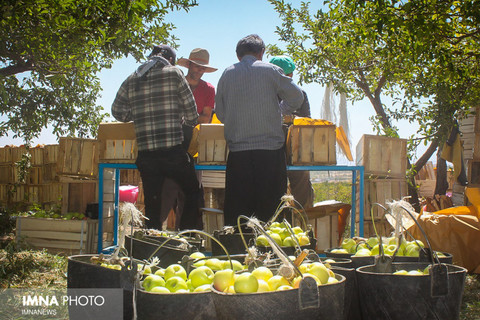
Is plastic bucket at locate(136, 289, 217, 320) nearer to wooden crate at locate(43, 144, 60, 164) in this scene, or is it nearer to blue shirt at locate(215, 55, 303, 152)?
blue shirt at locate(215, 55, 303, 152)

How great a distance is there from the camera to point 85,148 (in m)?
5.93

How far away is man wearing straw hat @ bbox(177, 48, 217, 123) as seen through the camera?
19.5 ft

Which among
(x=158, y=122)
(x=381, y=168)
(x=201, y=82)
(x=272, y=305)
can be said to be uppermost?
(x=201, y=82)

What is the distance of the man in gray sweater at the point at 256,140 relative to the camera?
13.3 ft

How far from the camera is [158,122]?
4398mm

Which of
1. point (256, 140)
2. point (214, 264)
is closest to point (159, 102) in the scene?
point (256, 140)

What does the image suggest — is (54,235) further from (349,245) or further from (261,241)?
(349,245)

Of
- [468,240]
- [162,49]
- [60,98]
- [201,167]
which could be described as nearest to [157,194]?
[201,167]

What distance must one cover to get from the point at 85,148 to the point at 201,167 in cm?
181

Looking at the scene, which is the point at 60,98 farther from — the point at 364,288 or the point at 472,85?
the point at 364,288

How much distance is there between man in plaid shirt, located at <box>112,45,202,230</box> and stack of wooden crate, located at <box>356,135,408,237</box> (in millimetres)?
2115

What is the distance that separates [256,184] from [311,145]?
1.14 metres

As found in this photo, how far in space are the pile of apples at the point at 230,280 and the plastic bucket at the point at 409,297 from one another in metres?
0.24

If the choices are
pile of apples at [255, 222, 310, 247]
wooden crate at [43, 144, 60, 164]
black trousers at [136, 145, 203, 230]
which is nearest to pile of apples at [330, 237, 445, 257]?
pile of apples at [255, 222, 310, 247]
